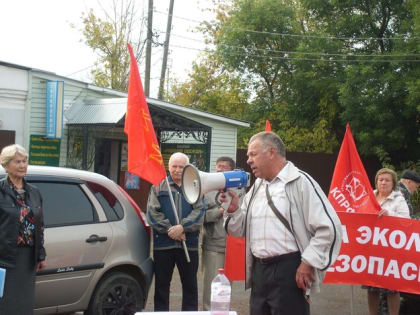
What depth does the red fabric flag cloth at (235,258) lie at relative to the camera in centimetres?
707

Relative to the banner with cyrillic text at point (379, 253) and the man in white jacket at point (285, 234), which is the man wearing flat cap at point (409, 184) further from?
the man in white jacket at point (285, 234)

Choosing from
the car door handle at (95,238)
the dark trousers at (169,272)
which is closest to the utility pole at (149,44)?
the dark trousers at (169,272)

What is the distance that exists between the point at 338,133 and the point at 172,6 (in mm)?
9343

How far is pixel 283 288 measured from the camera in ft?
13.3

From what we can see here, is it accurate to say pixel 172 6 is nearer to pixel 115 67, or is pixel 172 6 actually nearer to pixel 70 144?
pixel 115 67

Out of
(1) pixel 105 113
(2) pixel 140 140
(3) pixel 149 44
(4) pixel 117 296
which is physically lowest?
(4) pixel 117 296

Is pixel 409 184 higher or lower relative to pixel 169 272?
higher

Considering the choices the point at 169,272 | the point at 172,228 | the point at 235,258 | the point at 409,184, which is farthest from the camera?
the point at 409,184

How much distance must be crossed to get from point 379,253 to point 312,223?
3.43m

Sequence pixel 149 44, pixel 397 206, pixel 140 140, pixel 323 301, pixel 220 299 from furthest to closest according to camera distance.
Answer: pixel 149 44 → pixel 323 301 → pixel 397 206 → pixel 140 140 → pixel 220 299

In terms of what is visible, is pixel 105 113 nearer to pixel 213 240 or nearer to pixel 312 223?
pixel 213 240

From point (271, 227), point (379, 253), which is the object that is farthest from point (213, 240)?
point (271, 227)

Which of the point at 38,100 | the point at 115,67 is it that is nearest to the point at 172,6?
the point at 115,67

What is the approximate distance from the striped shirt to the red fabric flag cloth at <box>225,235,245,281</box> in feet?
9.21
